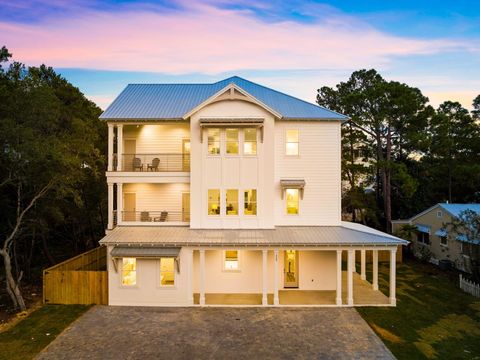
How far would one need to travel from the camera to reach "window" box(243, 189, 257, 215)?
19.1 meters

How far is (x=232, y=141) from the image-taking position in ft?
62.6

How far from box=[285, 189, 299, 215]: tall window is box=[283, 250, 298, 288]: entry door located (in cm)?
237

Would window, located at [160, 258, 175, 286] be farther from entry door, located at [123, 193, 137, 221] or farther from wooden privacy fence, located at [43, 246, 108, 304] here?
entry door, located at [123, 193, 137, 221]

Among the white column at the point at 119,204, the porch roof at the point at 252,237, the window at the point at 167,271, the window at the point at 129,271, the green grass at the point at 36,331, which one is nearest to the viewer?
the green grass at the point at 36,331

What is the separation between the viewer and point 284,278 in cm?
1934

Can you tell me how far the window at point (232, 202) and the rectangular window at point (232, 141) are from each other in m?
2.33

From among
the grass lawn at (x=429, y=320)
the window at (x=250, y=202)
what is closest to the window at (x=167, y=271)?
the window at (x=250, y=202)

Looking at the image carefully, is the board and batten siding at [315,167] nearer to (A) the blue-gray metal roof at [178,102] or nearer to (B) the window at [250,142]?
(A) the blue-gray metal roof at [178,102]

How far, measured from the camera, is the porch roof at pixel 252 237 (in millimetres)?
16500

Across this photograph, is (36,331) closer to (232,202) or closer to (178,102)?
→ (232,202)

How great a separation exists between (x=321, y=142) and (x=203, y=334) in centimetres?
1230

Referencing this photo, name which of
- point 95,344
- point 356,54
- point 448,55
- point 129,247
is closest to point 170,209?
point 129,247

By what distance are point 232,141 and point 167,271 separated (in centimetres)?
787

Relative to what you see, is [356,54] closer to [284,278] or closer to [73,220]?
[284,278]
